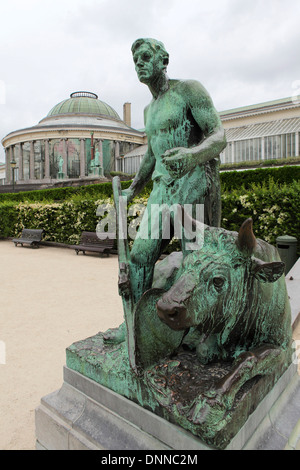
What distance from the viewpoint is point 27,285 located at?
6.85 m

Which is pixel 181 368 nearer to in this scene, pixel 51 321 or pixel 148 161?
pixel 148 161

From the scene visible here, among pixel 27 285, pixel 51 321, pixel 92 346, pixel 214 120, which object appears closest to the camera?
pixel 214 120

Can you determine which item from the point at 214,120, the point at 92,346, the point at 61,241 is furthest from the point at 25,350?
the point at 61,241

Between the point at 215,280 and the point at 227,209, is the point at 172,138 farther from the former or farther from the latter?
the point at 227,209

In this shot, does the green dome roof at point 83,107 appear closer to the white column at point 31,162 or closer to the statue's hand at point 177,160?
the white column at point 31,162

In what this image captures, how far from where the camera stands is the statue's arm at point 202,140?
1636 mm

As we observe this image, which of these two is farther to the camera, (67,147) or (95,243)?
(67,147)

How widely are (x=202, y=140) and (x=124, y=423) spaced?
159cm

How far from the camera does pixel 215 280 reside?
1.39 metres

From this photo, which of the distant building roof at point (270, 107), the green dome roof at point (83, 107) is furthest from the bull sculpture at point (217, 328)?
the green dome roof at point (83, 107)

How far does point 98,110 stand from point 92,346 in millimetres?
50574

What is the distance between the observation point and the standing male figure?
1.84 m

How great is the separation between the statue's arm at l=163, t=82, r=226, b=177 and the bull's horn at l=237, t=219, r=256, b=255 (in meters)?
0.47

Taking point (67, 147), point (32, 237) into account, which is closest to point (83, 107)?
point (67, 147)
